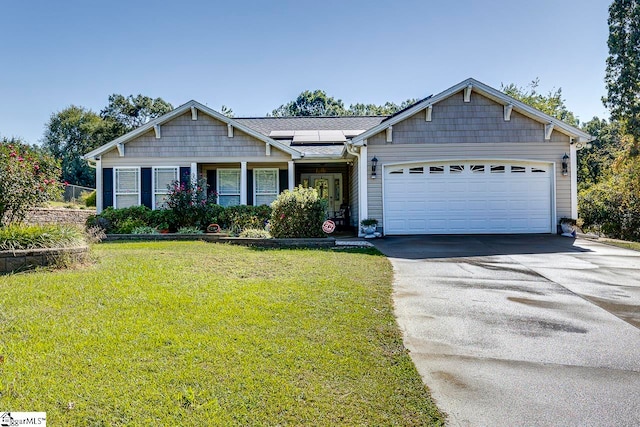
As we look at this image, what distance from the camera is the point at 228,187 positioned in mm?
14961

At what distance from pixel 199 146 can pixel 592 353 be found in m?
13.5

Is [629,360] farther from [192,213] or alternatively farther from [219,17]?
[219,17]

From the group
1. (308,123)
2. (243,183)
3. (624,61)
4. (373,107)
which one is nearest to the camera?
(243,183)

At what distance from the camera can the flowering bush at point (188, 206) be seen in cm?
1280

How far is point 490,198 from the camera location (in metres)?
12.3

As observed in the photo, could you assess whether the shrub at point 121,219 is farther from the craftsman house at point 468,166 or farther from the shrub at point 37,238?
the craftsman house at point 468,166

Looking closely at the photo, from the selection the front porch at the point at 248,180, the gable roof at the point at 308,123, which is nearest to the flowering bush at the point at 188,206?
the front porch at the point at 248,180

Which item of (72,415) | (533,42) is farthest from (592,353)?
(533,42)

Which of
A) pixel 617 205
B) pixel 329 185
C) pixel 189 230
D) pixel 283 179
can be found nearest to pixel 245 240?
pixel 189 230

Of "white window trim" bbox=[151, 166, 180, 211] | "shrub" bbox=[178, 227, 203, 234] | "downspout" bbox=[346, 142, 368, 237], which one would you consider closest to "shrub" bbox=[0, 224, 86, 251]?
"shrub" bbox=[178, 227, 203, 234]

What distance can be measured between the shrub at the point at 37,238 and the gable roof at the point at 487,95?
836 cm

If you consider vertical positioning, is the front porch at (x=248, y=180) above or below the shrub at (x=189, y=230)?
above

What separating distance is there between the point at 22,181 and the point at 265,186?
825 centimetres

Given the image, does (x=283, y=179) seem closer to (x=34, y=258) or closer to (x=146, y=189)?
(x=146, y=189)
